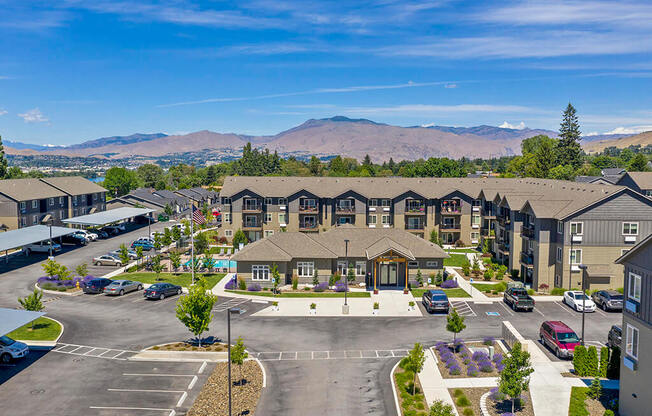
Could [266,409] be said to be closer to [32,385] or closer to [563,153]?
[32,385]

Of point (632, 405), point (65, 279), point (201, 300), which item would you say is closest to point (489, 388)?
point (632, 405)

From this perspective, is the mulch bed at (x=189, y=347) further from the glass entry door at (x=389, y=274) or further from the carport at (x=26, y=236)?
the carport at (x=26, y=236)

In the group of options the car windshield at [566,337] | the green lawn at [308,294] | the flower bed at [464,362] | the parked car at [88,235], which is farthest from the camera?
the parked car at [88,235]

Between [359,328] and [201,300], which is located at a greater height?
Answer: [201,300]

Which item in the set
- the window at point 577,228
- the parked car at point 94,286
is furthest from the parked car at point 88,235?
the window at point 577,228

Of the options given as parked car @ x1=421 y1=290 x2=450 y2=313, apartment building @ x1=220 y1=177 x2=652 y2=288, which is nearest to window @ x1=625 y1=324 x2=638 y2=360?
parked car @ x1=421 y1=290 x2=450 y2=313

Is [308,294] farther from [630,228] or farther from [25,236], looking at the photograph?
[25,236]

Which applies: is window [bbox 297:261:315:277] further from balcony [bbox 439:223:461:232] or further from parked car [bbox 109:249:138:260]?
balcony [bbox 439:223:461:232]
